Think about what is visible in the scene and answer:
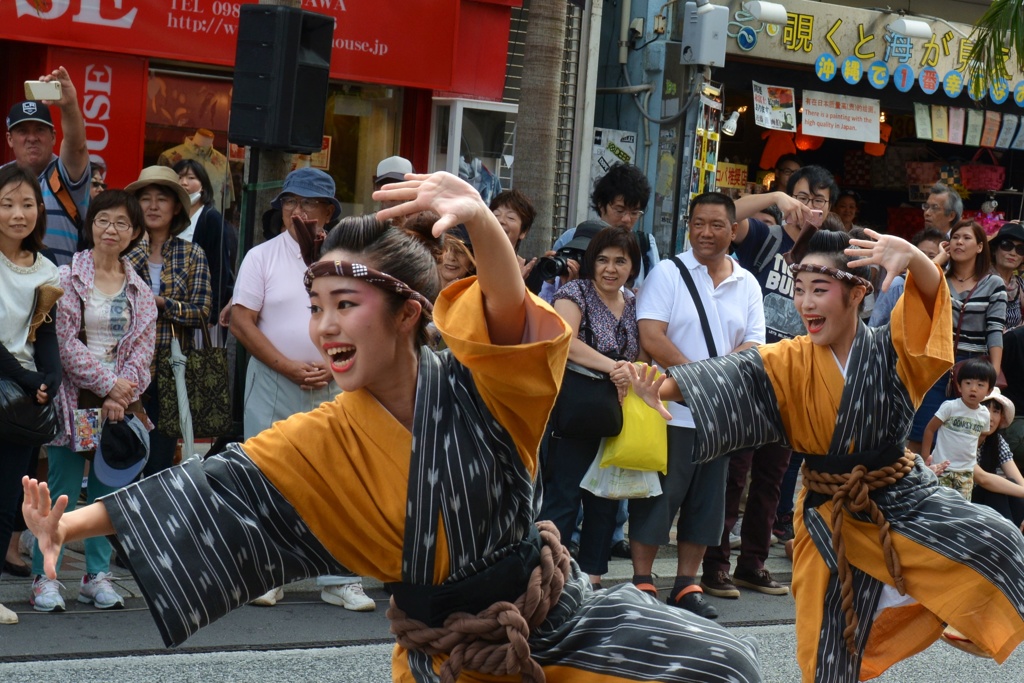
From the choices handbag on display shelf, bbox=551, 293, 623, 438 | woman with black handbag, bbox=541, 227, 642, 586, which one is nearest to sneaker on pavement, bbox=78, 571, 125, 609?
woman with black handbag, bbox=541, 227, 642, 586

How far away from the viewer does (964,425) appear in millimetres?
7535

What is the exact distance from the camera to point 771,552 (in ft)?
25.1

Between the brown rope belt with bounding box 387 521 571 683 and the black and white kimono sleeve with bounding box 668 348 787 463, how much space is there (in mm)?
1920

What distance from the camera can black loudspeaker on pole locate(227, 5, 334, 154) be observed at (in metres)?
6.54

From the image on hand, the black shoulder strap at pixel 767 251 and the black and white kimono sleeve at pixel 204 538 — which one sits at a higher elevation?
the black shoulder strap at pixel 767 251

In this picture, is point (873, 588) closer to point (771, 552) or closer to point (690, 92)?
point (771, 552)

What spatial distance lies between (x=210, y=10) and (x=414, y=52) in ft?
5.40

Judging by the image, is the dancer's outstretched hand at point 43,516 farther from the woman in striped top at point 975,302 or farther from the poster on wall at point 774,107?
the poster on wall at point 774,107

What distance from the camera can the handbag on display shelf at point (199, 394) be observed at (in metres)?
6.00

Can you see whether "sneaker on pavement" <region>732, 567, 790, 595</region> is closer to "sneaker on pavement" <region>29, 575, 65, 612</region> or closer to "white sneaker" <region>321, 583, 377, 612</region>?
"white sneaker" <region>321, 583, 377, 612</region>

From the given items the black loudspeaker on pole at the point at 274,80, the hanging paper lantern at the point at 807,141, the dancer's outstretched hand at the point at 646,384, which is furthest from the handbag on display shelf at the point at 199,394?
the hanging paper lantern at the point at 807,141

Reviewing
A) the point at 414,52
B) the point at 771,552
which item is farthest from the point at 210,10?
the point at 771,552

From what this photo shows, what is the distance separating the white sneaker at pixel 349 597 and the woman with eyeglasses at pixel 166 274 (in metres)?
0.97

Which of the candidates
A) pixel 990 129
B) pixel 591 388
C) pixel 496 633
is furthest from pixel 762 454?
pixel 990 129
